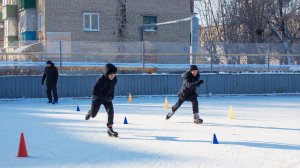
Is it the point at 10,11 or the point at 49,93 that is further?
the point at 10,11

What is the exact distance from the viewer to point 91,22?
36406 mm

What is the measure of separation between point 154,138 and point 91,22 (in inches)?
1025

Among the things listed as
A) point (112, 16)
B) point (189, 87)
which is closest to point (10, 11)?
point (112, 16)

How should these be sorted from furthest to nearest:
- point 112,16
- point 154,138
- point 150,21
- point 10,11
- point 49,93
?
point 10,11
point 150,21
point 112,16
point 49,93
point 154,138

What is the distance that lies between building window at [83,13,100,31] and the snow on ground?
1848 cm

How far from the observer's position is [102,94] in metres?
11.2

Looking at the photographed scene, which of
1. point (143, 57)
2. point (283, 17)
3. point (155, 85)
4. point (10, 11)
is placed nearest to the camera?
point (155, 85)

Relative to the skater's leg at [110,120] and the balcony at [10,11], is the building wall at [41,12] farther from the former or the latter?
the skater's leg at [110,120]

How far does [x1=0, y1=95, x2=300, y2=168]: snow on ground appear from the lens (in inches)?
345

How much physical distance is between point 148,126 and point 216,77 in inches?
446

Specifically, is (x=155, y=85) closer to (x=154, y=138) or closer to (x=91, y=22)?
(x=154, y=138)

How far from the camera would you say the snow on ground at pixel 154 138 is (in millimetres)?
8766

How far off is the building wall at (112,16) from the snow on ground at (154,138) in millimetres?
17748

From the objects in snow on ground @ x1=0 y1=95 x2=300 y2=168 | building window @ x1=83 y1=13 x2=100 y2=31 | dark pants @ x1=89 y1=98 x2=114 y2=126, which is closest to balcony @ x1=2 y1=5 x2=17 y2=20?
building window @ x1=83 y1=13 x2=100 y2=31
